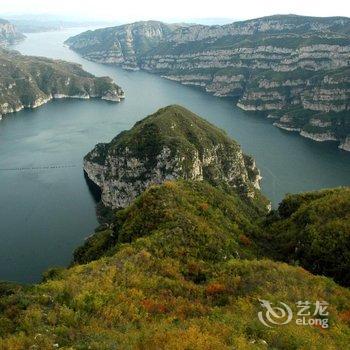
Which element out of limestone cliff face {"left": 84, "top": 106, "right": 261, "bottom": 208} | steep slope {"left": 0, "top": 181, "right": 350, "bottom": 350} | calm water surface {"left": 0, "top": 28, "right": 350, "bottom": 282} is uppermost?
steep slope {"left": 0, "top": 181, "right": 350, "bottom": 350}

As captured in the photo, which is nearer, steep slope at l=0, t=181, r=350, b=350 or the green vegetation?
steep slope at l=0, t=181, r=350, b=350

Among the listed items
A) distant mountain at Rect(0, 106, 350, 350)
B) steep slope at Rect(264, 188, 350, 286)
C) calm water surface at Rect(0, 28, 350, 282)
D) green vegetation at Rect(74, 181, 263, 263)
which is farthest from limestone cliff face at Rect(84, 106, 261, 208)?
steep slope at Rect(264, 188, 350, 286)

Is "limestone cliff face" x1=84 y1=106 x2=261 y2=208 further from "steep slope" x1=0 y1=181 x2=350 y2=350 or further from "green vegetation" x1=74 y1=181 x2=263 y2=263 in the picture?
"steep slope" x1=0 y1=181 x2=350 y2=350

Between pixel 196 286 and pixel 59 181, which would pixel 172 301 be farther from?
pixel 59 181

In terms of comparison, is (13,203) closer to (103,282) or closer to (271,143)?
(103,282)

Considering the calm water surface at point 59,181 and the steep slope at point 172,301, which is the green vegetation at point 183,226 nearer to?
the steep slope at point 172,301

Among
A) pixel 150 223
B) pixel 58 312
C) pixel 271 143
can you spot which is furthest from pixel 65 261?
pixel 271 143

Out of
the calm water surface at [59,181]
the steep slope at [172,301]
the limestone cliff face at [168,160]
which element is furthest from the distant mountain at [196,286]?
the limestone cliff face at [168,160]
